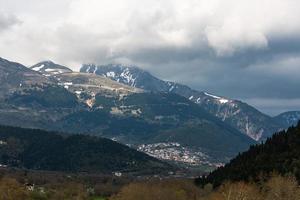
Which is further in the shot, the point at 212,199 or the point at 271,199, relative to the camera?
the point at 212,199

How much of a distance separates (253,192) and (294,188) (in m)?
12.1

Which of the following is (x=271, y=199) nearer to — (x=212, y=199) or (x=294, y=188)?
(x=294, y=188)

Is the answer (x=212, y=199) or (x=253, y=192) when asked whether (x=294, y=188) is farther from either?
(x=212, y=199)

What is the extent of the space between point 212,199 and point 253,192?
43.7 feet

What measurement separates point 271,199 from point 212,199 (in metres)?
21.0

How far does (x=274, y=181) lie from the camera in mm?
178500

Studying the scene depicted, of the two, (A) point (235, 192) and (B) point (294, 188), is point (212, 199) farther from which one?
(B) point (294, 188)

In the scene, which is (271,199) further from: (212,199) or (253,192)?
(212,199)

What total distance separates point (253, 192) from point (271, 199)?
935 cm

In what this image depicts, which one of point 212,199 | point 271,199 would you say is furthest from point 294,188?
point 212,199

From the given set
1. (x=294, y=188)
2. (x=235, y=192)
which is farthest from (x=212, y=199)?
(x=294, y=188)

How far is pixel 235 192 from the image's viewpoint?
16788 centimetres

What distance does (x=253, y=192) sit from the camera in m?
172

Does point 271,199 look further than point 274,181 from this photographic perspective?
No
